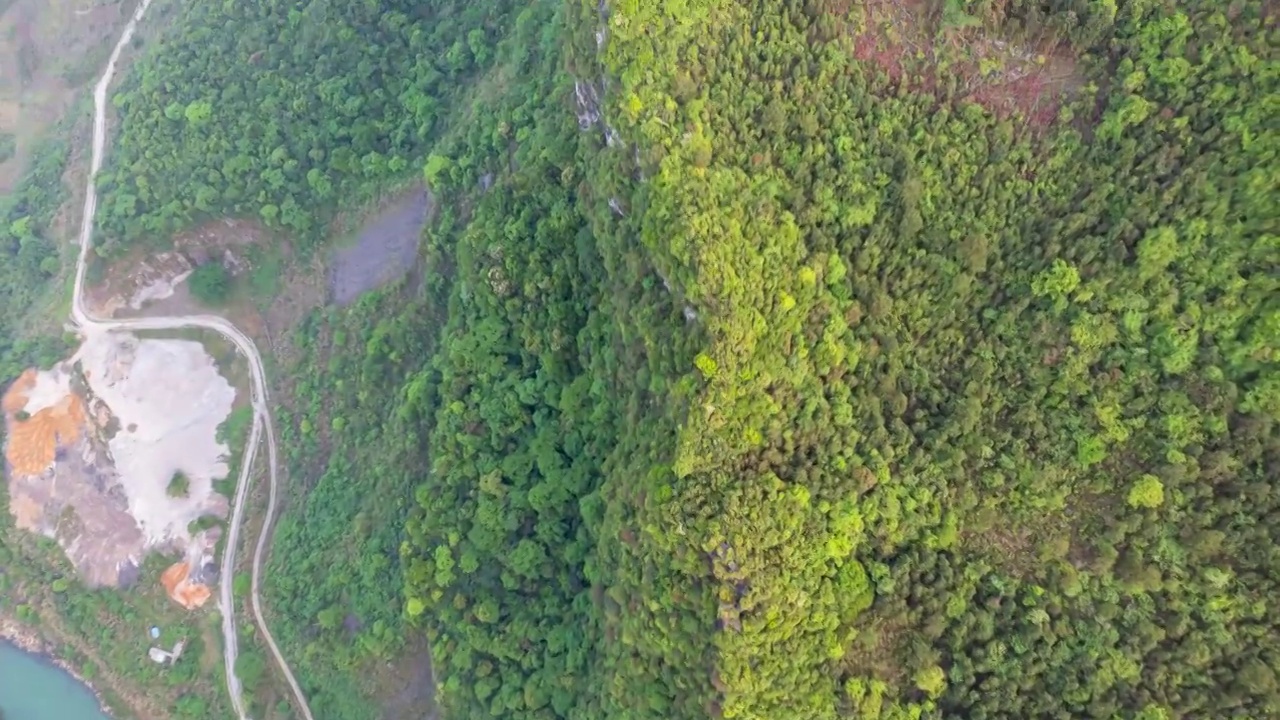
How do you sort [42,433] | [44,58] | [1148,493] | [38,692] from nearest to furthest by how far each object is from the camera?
[1148,493] → [42,433] → [38,692] → [44,58]

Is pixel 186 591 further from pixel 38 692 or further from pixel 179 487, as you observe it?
pixel 38 692

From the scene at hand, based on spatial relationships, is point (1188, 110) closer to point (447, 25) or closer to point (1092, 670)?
point (1092, 670)

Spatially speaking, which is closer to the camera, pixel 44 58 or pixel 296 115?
pixel 296 115

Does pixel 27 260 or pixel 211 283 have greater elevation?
pixel 211 283

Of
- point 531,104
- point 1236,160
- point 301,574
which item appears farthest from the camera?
point 301,574

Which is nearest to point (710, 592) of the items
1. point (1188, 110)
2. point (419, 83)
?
point (1188, 110)

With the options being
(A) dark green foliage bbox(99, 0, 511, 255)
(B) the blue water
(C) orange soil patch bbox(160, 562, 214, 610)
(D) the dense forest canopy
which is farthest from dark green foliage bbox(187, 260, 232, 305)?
(D) the dense forest canopy

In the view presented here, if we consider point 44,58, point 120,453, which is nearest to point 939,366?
point 120,453

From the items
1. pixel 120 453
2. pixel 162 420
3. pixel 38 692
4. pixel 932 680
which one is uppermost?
pixel 932 680
